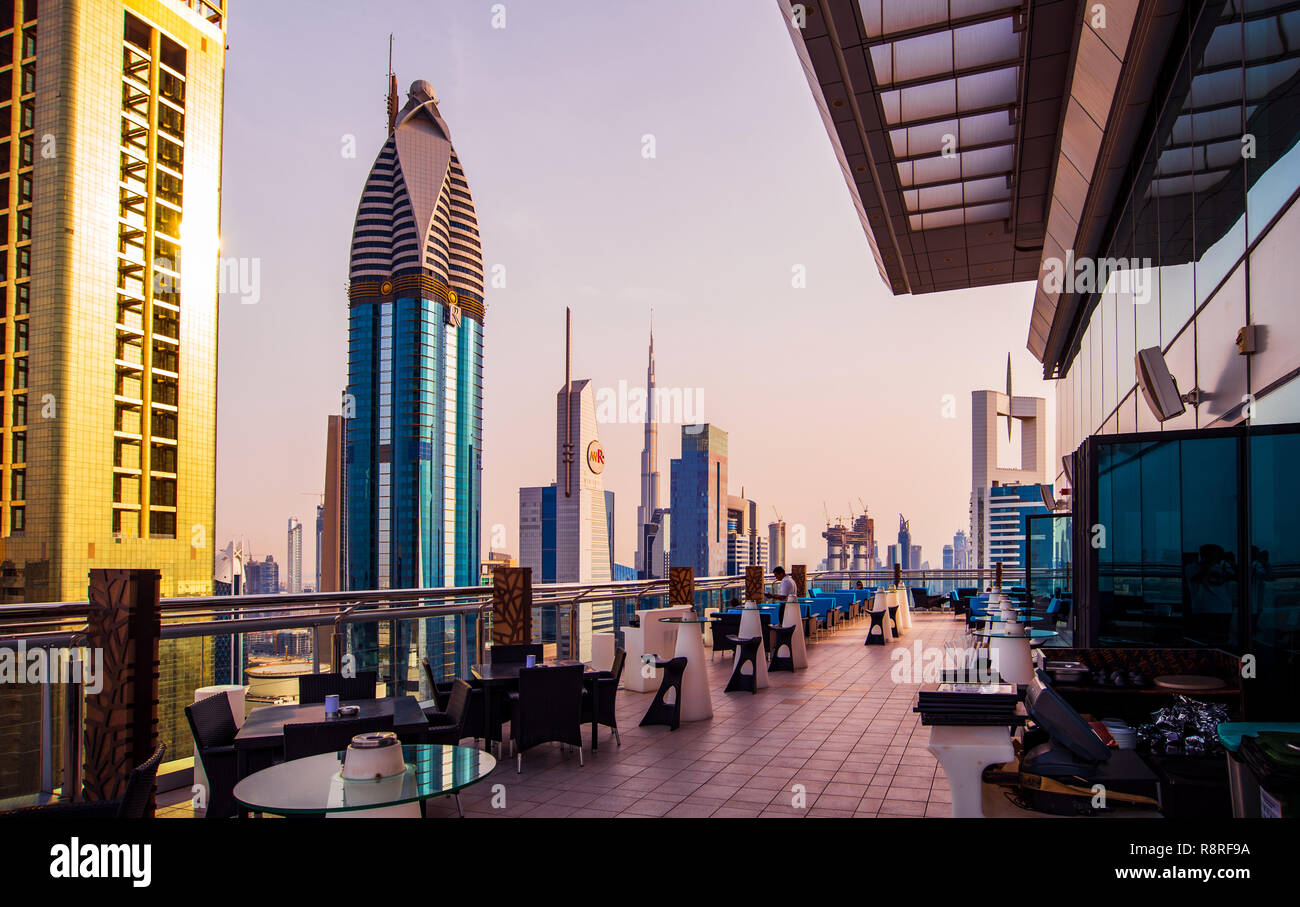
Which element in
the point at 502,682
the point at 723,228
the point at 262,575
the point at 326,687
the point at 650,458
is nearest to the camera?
the point at 326,687

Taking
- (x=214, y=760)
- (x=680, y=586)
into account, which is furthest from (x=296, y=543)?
(x=214, y=760)

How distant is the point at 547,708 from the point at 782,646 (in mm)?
6062

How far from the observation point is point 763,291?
61.4 feet

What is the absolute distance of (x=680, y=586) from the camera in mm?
11992

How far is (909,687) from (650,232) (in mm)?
13243

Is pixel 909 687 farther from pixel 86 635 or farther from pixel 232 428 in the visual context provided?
pixel 232 428

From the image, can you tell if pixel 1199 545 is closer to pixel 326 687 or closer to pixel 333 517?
pixel 326 687

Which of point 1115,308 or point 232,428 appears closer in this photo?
point 1115,308

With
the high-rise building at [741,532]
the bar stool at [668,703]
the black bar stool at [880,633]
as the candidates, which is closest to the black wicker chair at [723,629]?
the black bar stool at [880,633]

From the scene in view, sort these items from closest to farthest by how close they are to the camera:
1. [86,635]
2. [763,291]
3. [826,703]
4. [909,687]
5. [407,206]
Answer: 1. [86,635]
2. [826,703]
3. [909,687]
4. [763,291]
5. [407,206]

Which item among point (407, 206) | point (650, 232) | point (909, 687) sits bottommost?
point (909, 687)
